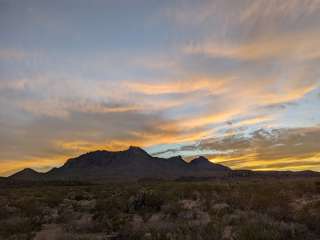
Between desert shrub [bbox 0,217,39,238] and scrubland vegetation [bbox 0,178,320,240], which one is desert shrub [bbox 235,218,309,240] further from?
desert shrub [bbox 0,217,39,238]

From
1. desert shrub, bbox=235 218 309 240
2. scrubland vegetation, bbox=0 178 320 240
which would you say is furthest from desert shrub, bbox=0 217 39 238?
desert shrub, bbox=235 218 309 240

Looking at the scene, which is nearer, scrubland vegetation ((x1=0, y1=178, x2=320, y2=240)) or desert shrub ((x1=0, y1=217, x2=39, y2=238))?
scrubland vegetation ((x1=0, y1=178, x2=320, y2=240))

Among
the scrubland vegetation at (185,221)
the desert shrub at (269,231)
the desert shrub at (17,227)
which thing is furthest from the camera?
the desert shrub at (17,227)

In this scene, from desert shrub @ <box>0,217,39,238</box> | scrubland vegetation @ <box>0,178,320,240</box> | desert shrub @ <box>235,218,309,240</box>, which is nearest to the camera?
desert shrub @ <box>235,218,309,240</box>

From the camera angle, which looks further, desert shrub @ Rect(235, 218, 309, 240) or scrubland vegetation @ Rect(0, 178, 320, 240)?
scrubland vegetation @ Rect(0, 178, 320, 240)

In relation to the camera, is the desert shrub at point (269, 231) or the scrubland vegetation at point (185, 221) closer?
the desert shrub at point (269, 231)

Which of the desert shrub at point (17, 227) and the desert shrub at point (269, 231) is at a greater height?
the desert shrub at point (17, 227)

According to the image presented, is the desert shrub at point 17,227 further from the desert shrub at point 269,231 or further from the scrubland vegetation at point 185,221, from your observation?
the desert shrub at point 269,231

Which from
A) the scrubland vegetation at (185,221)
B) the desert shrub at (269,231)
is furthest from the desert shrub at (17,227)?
the desert shrub at (269,231)

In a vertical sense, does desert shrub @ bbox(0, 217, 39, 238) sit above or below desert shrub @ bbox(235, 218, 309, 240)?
above

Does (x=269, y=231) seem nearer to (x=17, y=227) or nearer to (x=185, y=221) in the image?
(x=185, y=221)

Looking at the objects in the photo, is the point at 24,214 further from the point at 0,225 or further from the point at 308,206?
the point at 308,206

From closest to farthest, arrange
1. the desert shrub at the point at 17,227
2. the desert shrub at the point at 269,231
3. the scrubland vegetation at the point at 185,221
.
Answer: the desert shrub at the point at 269,231 → the scrubland vegetation at the point at 185,221 → the desert shrub at the point at 17,227

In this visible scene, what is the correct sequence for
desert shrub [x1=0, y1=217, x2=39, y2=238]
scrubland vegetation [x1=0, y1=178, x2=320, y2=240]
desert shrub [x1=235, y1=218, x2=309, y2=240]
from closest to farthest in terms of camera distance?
desert shrub [x1=235, y1=218, x2=309, y2=240] → scrubland vegetation [x1=0, y1=178, x2=320, y2=240] → desert shrub [x1=0, y1=217, x2=39, y2=238]
